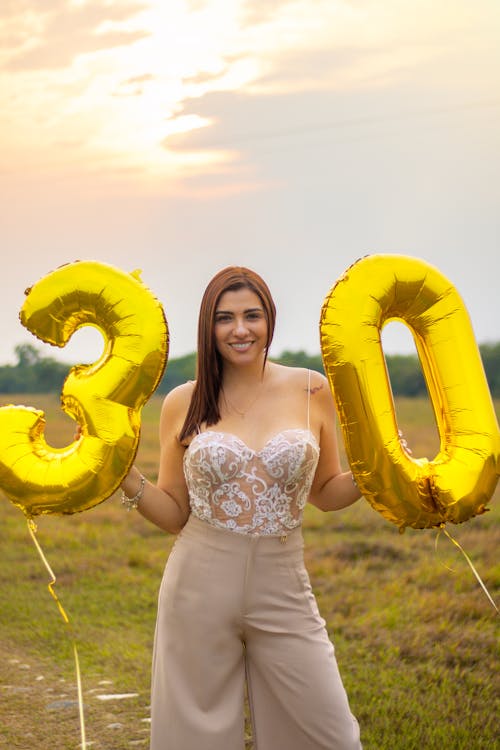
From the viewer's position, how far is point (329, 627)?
7441 millimetres

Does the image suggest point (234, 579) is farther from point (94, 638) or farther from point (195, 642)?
point (94, 638)

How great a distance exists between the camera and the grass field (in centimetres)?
566

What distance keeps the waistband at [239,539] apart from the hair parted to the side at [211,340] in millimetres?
336

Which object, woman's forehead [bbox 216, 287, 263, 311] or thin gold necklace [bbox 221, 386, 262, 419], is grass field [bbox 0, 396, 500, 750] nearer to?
thin gold necklace [bbox 221, 386, 262, 419]

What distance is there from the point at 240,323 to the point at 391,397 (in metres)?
0.59

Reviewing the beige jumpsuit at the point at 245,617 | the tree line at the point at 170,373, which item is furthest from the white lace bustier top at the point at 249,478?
the tree line at the point at 170,373

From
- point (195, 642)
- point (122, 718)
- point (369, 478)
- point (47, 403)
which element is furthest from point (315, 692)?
point (47, 403)

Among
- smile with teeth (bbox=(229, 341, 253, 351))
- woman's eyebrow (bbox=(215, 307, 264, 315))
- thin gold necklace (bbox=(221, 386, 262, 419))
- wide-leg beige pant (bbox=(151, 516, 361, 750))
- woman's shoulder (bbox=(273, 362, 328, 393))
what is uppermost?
woman's eyebrow (bbox=(215, 307, 264, 315))

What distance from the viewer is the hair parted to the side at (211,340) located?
136 inches

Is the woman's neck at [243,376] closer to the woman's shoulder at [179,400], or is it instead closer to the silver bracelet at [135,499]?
the woman's shoulder at [179,400]

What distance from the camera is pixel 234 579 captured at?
11.2 ft

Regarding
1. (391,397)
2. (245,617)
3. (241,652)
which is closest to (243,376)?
(391,397)

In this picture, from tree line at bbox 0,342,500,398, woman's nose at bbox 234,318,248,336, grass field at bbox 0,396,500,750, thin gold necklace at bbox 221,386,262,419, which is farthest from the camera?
tree line at bbox 0,342,500,398

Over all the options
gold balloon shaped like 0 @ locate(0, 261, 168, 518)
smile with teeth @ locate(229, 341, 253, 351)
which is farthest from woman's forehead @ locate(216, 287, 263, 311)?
gold balloon shaped like 0 @ locate(0, 261, 168, 518)
